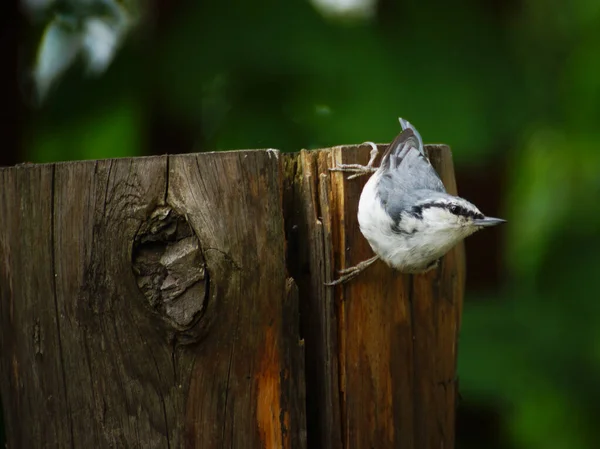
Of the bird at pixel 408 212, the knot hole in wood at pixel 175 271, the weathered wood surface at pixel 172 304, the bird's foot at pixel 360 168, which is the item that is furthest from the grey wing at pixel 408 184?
the knot hole in wood at pixel 175 271

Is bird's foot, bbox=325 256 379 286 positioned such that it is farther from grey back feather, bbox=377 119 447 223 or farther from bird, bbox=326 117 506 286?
grey back feather, bbox=377 119 447 223

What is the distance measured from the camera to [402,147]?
277 centimetres

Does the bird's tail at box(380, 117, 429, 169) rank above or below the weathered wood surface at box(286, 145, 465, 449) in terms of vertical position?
above

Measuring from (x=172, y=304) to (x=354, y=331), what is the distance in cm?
58

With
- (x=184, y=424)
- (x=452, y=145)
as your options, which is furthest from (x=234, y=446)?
(x=452, y=145)

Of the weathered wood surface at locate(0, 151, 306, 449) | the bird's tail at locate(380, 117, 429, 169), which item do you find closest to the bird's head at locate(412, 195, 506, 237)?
the bird's tail at locate(380, 117, 429, 169)

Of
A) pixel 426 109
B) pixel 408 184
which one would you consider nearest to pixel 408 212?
pixel 408 184

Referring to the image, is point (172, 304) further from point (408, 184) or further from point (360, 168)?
point (408, 184)

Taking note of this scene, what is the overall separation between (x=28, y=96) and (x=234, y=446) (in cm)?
197

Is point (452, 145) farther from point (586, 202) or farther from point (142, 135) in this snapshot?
point (142, 135)

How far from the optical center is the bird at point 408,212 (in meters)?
2.50

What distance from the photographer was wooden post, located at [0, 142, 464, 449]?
214 cm

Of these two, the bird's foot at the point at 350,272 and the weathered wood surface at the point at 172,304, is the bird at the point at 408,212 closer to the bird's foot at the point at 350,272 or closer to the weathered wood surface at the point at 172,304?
the bird's foot at the point at 350,272

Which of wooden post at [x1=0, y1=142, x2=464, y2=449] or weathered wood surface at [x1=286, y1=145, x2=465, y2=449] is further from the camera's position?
weathered wood surface at [x1=286, y1=145, x2=465, y2=449]
